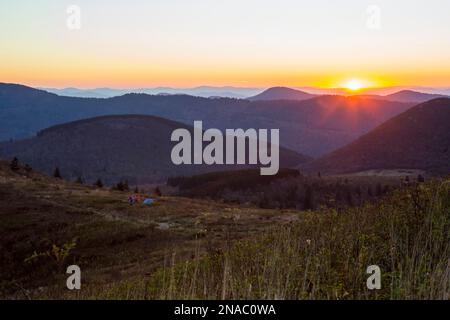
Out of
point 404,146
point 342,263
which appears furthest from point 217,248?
point 404,146

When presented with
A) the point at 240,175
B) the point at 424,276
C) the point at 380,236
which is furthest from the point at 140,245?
the point at 240,175

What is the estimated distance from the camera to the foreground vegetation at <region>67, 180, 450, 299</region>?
16.5ft

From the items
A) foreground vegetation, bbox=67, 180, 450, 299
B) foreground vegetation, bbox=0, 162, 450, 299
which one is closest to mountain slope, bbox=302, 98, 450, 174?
foreground vegetation, bbox=0, 162, 450, 299

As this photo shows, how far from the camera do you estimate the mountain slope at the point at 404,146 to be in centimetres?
13875

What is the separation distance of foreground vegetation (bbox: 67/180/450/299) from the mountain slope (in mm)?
127065

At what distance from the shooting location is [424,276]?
17.1 feet

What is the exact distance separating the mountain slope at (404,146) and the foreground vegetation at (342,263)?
127065 mm

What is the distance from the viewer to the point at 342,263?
596 cm

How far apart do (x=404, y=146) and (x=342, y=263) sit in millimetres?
157856

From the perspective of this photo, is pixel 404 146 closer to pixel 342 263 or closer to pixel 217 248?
pixel 217 248

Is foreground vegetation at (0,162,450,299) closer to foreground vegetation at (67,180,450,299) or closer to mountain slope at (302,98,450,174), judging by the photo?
foreground vegetation at (67,180,450,299)

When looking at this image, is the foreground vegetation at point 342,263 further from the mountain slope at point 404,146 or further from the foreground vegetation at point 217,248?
the mountain slope at point 404,146

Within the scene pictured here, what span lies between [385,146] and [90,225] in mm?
146932
